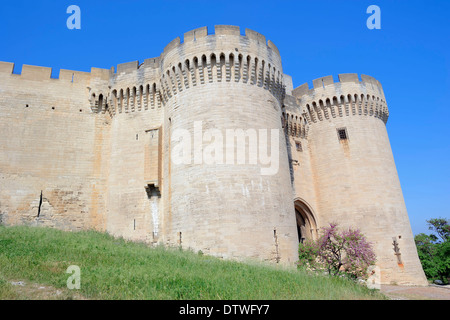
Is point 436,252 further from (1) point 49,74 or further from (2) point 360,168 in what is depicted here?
(1) point 49,74

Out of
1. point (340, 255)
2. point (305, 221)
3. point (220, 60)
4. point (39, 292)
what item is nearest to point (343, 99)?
point (305, 221)

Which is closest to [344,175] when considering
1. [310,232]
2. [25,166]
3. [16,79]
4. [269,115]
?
[310,232]

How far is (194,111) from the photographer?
1237 cm

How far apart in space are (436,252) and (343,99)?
15356 mm

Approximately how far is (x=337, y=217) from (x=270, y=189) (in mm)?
5951

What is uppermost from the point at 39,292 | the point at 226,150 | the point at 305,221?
the point at 226,150

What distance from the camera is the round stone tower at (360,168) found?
14617mm

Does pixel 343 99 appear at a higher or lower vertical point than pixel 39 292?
higher

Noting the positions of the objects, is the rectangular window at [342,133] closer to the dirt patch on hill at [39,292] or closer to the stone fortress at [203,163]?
the stone fortress at [203,163]

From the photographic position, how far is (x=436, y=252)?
2319cm

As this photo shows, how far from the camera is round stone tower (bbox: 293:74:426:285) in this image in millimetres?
14617

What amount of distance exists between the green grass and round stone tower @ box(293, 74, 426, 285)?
784 centimetres

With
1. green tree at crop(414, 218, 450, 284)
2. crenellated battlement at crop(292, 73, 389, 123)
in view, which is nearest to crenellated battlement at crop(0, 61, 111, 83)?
crenellated battlement at crop(292, 73, 389, 123)
